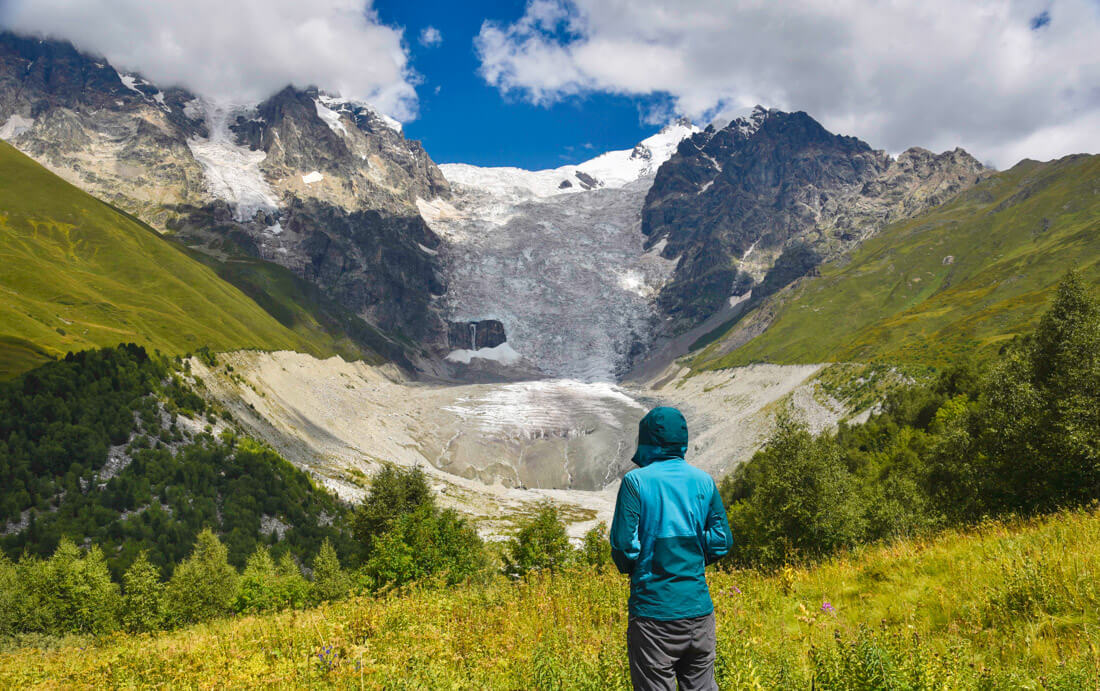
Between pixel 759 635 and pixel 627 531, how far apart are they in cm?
399

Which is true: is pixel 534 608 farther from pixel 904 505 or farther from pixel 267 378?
pixel 267 378

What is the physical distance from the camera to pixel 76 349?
298ft

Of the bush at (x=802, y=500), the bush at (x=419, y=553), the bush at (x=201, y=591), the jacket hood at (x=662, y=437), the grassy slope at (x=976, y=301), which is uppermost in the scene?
the grassy slope at (x=976, y=301)

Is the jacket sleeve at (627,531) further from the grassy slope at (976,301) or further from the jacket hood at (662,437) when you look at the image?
the grassy slope at (976,301)

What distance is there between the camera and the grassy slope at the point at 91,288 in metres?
95.1

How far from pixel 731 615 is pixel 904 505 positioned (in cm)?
3715

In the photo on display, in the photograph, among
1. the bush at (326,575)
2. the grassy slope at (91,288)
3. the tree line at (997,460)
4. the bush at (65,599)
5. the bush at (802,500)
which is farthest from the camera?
the grassy slope at (91,288)

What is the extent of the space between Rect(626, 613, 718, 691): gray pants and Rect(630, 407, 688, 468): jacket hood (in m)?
1.43

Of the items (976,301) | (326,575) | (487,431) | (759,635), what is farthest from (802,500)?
(976,301)

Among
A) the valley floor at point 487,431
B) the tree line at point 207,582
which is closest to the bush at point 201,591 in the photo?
the tree line at point 207,582

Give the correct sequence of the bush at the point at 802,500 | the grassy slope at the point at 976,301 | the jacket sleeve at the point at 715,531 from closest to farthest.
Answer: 1. the jacket sleeve at the point at 715,531
2. the bush at the point at 802,500
3. the grassy slope at the point at 976,301

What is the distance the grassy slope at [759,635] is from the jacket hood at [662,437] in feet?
6.89

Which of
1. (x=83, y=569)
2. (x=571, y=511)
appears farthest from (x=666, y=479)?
(x=571, y=511)

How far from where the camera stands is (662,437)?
17.0ft
